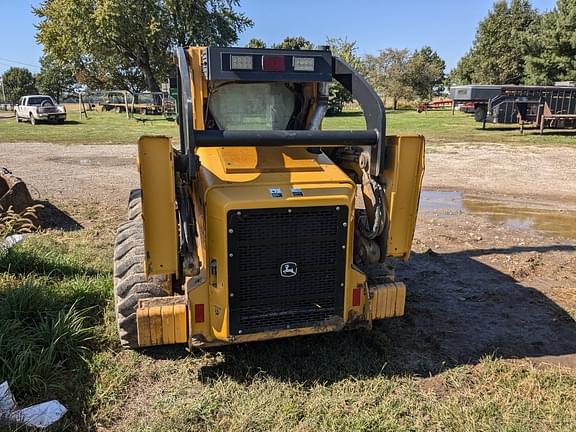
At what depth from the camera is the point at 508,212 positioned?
863cm

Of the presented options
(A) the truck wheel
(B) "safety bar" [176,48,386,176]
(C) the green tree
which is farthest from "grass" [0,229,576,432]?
(C) the green tree

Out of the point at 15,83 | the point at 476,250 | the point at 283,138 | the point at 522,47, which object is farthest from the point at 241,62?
the point at 15,83

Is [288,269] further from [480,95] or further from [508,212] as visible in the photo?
[480,95]

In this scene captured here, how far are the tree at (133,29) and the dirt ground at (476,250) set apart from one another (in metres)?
30.0

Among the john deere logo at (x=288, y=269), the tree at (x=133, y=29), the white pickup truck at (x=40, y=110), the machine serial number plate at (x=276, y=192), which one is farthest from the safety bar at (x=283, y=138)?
the tree at (x=133, y=29)

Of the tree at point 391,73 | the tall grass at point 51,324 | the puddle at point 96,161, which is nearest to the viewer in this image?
the tall grass at point 51,324

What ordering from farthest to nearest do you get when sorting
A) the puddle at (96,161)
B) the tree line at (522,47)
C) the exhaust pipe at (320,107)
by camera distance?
the tree line at (522,47), the puddle at (96,161), the exhaust pipe at (320,107)

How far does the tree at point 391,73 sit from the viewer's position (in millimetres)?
56719

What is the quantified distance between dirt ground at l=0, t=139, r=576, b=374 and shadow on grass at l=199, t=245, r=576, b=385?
12 mm

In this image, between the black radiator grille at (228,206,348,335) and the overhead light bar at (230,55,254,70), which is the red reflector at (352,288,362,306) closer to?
the black radiator grille at (228,206,348,335)

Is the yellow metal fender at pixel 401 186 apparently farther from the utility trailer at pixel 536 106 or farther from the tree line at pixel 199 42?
the tree line at pixel 199 42

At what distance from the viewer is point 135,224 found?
4629mm

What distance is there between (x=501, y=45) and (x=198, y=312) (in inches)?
2281

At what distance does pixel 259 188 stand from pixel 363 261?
40.3 inches
